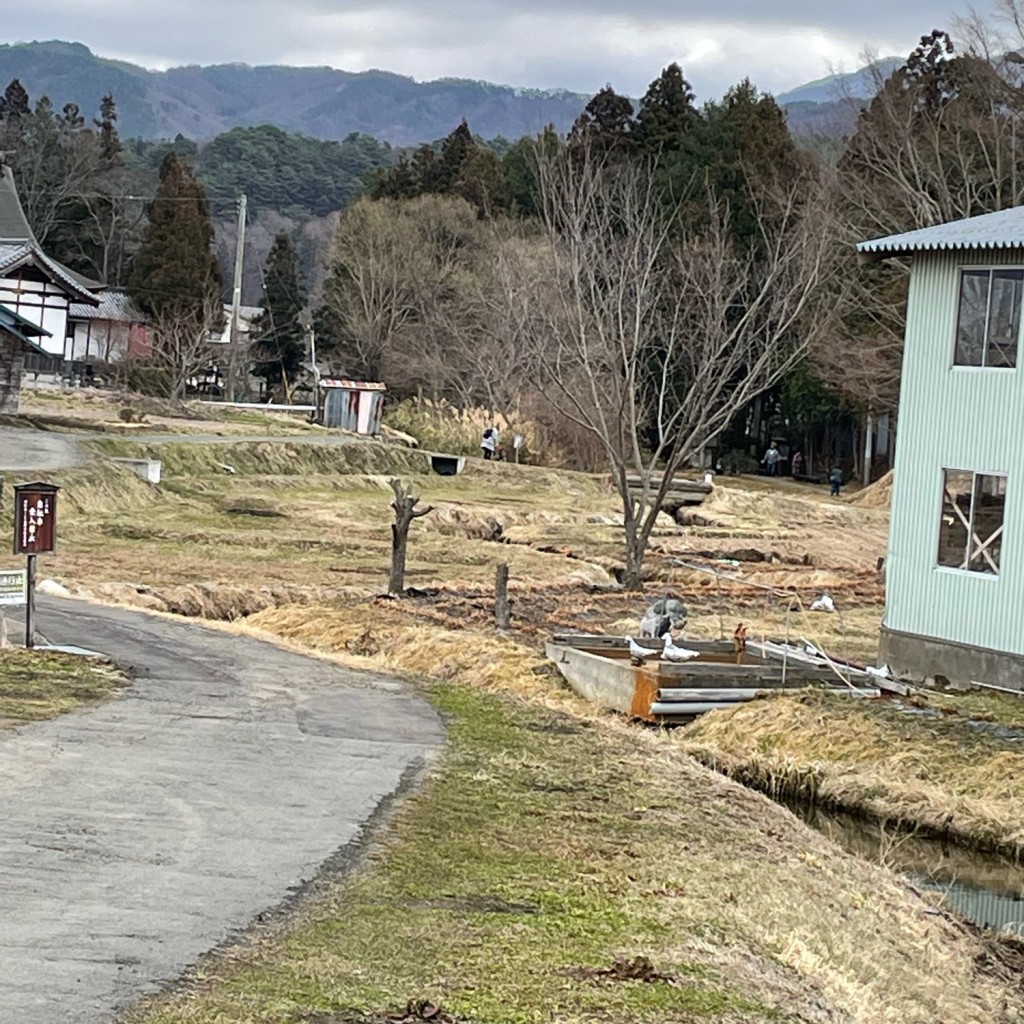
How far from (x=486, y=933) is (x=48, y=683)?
7.66m

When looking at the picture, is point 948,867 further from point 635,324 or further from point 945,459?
point 635,324

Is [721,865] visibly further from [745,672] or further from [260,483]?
[260,483]

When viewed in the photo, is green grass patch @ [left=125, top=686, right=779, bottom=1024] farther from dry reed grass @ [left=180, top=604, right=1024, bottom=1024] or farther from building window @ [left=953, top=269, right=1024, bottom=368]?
building window @ [left=953, top=269, right=1024, bottom=368]

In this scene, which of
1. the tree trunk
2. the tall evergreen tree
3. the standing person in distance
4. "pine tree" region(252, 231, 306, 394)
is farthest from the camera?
"pine tree" region(252, 231, 306, 394)

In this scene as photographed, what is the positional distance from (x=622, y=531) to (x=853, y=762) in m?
22.2

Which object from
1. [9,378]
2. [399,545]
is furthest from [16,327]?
[399,545]

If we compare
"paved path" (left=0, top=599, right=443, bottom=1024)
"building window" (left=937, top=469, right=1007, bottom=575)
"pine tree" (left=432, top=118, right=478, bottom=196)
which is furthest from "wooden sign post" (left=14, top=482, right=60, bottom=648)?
"pine tree" (left=432, top=118, right=478, bottom=196)

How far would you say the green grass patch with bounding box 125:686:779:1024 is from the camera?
8055 millimetres

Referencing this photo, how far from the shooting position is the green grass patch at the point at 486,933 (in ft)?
26.4

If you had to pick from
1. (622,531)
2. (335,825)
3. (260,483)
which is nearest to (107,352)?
(260,483)

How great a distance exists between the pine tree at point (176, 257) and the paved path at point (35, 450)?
30.5 m

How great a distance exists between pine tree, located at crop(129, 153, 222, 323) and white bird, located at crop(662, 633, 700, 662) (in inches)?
2119

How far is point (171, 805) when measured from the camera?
11.7 meters

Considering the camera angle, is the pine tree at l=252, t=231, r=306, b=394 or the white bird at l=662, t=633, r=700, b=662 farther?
the pine tree at l=252, t=231, r=306, b=394
